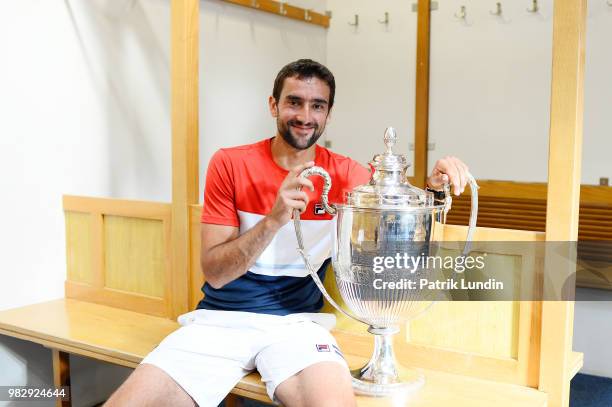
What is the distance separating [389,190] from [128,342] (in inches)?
42.8

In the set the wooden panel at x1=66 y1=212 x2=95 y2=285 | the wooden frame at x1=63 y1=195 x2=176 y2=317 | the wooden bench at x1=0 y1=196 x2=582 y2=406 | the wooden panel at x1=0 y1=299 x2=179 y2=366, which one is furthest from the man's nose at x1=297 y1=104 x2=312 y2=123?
the wooden panel at x1=66 y1=212 x2=95 y2=285

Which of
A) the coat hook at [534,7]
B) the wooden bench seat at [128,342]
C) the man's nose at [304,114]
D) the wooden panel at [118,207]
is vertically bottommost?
the wooden bench seat at [128,342]

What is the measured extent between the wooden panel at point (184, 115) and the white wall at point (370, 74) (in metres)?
2.00

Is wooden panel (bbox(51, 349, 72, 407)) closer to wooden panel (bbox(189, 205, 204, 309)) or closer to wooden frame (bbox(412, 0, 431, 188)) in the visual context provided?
wooden panel (bbox(189, 205, 204, 309))

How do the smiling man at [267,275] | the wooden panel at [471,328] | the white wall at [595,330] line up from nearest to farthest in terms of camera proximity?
the smiling man at [267,275]
the wooden panel at [471,328]
the white wall at [595,330]

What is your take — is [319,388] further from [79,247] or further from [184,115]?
[79,247]

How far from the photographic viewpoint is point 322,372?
1700 millimetres

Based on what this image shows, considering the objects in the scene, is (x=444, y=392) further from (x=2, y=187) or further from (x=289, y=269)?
(x=2, y=187)

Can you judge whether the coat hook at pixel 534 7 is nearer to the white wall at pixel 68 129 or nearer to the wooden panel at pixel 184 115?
the white wall at pixel 68 129

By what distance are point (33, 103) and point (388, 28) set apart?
237 centimetres

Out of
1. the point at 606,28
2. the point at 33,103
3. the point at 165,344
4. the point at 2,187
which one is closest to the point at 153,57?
the point at 33,103

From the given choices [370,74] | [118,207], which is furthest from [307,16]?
[118,207]

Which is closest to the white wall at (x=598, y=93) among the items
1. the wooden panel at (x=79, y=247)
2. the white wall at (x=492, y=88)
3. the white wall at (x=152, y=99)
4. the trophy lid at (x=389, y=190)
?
the white wall at (x=152, y=99)

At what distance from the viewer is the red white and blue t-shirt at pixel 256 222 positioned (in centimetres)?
199
